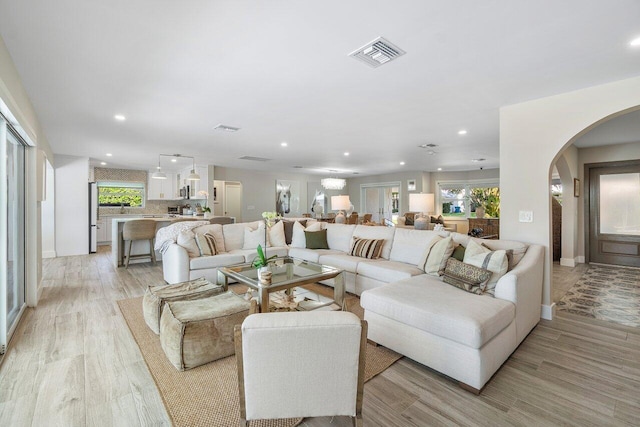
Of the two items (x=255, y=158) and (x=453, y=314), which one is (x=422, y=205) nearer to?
(x=453, y=314)

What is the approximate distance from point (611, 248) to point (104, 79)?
28.4 ft

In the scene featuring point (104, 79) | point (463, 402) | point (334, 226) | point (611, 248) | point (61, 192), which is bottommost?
point (463, 402)

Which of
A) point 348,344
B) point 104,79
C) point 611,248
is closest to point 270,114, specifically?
point 104,79

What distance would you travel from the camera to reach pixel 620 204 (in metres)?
5.86

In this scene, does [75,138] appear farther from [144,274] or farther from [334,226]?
[334,226]

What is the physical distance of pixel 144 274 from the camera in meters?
5.31

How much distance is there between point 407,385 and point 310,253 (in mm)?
2939

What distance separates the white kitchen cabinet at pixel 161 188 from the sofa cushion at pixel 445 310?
9385 millimetres

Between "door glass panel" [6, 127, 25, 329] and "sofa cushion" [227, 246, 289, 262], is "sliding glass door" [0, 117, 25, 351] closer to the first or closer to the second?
"door glass panel" [6, 127, 25, 329]

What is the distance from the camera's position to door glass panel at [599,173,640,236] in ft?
18.7

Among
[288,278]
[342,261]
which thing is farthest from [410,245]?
[288,278]

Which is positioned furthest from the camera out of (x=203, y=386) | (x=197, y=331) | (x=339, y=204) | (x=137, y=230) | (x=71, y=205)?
(x=339, y=204)

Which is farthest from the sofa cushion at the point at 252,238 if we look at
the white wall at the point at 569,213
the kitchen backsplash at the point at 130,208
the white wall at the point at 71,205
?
the white wall at the point at 569,213

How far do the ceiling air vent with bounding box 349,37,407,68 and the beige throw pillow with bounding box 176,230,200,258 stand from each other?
3.46 m
